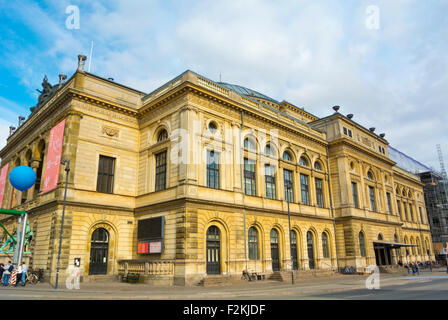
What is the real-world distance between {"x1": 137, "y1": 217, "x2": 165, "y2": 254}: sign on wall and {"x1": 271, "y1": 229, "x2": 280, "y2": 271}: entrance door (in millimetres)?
11239

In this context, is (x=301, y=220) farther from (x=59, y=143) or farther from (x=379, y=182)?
(x=59, y=143)

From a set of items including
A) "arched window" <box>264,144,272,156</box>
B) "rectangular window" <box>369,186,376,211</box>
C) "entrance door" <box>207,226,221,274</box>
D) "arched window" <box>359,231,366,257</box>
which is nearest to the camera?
"entrance door" <box>207,226,221,274</box>

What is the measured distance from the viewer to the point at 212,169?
28.8 meters

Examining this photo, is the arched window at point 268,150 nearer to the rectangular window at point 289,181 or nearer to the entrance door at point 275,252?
the rectangular window at point 289,181

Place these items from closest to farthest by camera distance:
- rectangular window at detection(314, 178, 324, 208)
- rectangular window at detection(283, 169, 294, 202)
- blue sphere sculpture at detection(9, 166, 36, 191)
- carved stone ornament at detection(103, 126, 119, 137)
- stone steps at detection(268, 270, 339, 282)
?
blue sphere sculpture at detection(9, 166, 36, 191) < stone steps at detection(268, 270, 339, 282) < carved stone ornament at detection(103, 126, 119, 137) < rectangular window at detection(283, 169, 294, 202) < rectangular window at detection(314, 178, 324, 208)

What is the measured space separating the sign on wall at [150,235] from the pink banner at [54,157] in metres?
7.75

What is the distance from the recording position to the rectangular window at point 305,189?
3812 centimetres

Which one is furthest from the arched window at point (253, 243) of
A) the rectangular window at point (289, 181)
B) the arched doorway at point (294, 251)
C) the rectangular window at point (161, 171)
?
the rectangular window at point (161, 171)

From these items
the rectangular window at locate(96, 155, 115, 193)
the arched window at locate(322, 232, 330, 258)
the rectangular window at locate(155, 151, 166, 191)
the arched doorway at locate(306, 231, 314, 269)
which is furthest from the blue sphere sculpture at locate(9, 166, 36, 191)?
the arched window at locate(322, 232, 330, 258)

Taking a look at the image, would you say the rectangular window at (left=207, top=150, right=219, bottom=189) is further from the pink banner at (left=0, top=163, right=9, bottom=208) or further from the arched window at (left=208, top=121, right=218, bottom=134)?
the pink banner at (left=0, top=163, right=9, bottom=208)

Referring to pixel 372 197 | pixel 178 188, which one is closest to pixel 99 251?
pixel 178 188

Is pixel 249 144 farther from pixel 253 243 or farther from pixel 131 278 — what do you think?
pixel 131 278

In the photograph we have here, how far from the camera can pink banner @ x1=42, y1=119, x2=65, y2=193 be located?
92.3 feet

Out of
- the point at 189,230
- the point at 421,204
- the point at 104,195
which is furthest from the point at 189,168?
the point at 421,204
